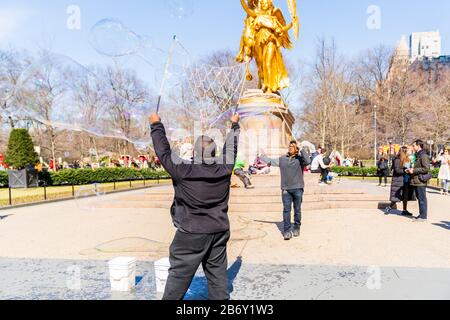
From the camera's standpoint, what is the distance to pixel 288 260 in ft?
20.1

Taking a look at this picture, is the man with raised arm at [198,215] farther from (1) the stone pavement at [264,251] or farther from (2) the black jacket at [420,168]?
(2) the black jacket at [420,168]

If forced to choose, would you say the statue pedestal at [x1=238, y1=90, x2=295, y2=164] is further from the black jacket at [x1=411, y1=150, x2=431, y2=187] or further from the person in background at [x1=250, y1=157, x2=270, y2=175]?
the black jacket at [x1=411, y1=150, x2=431, y2=187]

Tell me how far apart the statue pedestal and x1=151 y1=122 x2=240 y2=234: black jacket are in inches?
609

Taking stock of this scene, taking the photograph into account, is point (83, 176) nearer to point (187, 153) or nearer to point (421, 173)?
point (421, 173)

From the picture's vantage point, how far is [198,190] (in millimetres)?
3553

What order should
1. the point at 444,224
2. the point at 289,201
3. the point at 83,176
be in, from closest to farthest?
the point at 289,201, the point at 444,224, the point at 83,176

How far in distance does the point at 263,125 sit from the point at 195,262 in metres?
16.4

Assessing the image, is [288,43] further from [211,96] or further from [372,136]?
[372,136]

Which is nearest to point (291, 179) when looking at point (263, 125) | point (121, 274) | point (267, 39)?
point (121, 274)

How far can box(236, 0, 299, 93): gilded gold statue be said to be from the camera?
19375 mm

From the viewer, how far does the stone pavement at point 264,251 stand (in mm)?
4695

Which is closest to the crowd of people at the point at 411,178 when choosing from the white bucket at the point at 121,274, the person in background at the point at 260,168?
the white bucket at the point at 121,274
